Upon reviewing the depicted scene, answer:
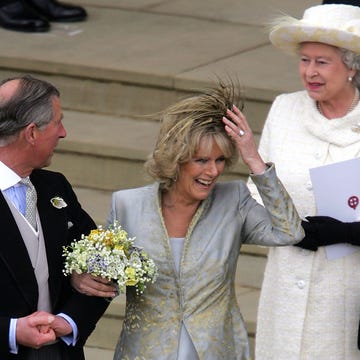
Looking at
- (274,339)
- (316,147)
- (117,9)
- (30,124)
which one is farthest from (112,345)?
(117,9)

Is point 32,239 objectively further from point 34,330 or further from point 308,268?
point 308,268

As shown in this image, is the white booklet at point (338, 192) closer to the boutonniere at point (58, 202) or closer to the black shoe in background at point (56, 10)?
the boutonniere at point (58, 202)

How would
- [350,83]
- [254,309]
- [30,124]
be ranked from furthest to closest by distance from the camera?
[254,309] < [350,83] < [30,124]

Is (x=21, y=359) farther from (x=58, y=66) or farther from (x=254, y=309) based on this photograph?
(x=58, y=66)

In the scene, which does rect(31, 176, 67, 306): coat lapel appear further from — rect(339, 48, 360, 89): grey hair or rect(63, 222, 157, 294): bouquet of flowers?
rect(339, 48, 360, 89): grey hair

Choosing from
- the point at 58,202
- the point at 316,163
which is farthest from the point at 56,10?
the point at 58,202

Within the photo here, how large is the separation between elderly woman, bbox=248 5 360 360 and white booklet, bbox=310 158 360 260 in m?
0.03

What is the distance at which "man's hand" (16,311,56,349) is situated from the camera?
4.38 m

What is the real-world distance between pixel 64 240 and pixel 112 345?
84.6 inches

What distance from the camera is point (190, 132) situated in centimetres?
451

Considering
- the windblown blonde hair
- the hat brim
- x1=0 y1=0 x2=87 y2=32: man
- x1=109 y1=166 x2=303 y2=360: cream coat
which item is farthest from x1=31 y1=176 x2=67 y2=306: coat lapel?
x1=0 y1=0 x2=87 y2=32: man

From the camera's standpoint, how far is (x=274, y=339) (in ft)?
17.6

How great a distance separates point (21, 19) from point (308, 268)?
146 inches

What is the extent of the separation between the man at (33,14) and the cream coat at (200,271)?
392 cm
